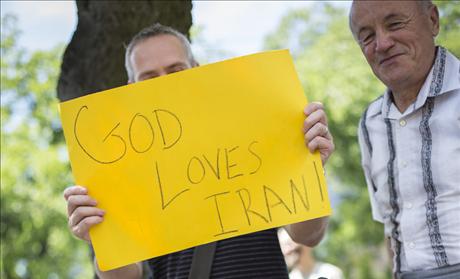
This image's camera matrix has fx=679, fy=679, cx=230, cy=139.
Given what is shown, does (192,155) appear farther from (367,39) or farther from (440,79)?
(440,79)

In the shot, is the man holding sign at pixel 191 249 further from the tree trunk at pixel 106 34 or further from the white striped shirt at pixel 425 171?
the tree trunk at pixel 106 34

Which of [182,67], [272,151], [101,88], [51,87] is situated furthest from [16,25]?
[272,151]

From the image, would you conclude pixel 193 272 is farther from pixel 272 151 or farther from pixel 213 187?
pixel 272 151

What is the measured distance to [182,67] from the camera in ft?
7.41

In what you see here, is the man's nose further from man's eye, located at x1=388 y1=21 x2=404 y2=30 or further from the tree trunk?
the tree trunk

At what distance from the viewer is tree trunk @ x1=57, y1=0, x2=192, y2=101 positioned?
11.4 ft

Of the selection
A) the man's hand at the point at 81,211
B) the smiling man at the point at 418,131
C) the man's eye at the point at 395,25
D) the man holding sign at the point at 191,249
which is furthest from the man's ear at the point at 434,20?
the man's hand at the point at 81,211

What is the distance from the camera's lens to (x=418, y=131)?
6.37ft

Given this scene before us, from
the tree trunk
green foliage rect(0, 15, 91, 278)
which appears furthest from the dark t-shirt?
green foliage rect(0, 15, 91, 278)

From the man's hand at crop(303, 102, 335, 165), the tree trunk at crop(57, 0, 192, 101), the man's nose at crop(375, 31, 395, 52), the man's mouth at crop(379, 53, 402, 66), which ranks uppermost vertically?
the tree trunk at crop(57, 0, 192, 101)

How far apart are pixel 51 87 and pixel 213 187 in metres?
9.18

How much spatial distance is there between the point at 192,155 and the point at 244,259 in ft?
1.35

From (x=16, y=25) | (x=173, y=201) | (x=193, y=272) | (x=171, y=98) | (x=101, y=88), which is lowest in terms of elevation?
(x=193, y=272)

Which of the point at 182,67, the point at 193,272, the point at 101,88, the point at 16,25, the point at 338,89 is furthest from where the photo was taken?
the point at 338,89
